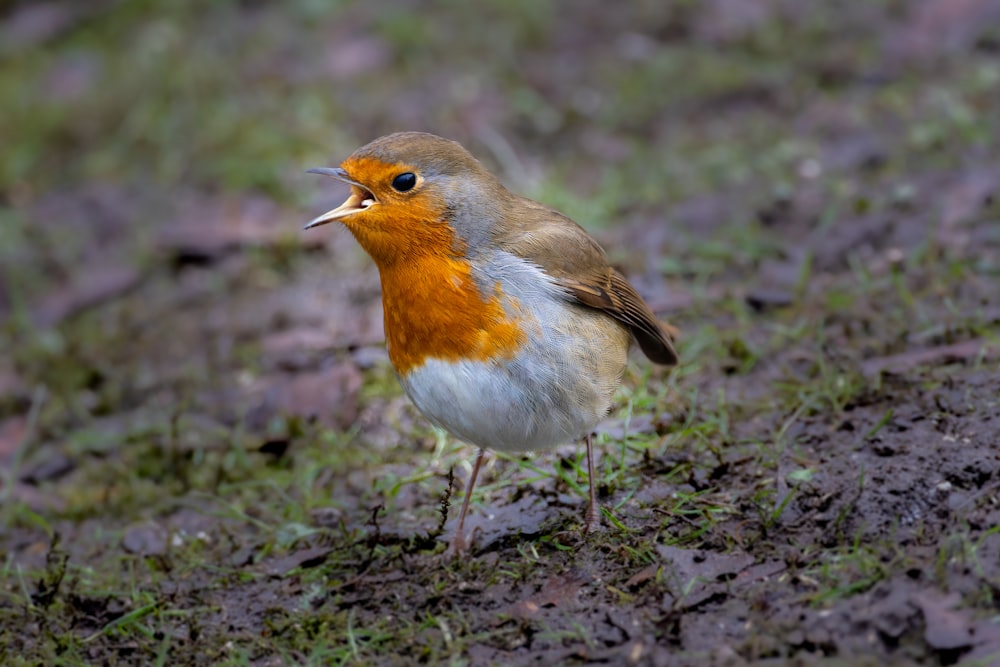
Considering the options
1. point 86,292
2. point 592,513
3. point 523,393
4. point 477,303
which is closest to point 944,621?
point 592,513

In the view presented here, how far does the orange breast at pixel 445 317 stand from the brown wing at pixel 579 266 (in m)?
0.24

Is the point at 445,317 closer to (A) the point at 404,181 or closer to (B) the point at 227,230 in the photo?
(A) the point at 404,181

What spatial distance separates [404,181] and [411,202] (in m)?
0.07

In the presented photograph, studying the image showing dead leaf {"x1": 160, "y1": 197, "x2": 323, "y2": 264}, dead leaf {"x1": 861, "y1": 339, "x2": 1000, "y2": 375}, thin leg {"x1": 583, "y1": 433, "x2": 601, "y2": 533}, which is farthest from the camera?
dead leaf {"x1": 160, "y1": 197, "x2": 323, "y2": 264}

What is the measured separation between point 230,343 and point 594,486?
8.04ft

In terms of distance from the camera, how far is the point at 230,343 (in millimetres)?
5570

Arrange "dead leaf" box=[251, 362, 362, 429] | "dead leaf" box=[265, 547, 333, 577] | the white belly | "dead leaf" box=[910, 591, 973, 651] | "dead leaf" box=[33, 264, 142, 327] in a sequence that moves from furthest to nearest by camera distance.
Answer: "dead leaf" box=[33, 264, 142, 327], "dead leaf" box=[251, 362, 362, 429], "dead leaf" box=[265, 547, 333, 577], the white belly, "dead leaf" box=[910, 591, 973, 651]

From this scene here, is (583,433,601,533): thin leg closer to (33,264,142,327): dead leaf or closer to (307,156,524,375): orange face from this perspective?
(307,156,524,375): orange face

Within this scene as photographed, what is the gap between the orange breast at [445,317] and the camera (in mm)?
3449

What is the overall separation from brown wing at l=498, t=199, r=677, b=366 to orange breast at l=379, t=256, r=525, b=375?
0.78ft

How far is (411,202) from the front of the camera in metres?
3.63

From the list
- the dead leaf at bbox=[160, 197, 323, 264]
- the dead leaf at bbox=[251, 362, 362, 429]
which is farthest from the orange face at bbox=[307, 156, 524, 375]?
the dead leaf at bbox=[160, 197, 323, 264]

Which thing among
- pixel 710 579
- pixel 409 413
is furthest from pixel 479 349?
pixel 409 413

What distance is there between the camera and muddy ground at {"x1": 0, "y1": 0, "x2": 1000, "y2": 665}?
3244mm
